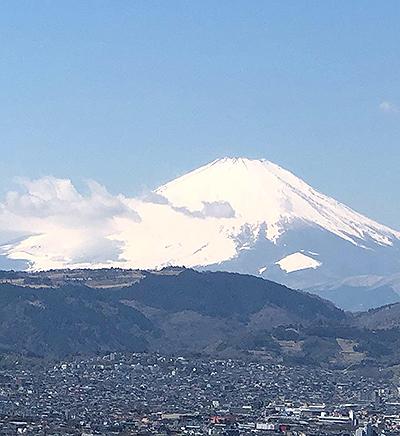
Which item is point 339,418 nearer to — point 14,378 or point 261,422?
point 261,422

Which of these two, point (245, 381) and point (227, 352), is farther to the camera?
point (227, 352)

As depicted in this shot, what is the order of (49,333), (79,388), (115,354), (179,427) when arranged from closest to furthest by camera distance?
1. (179,427)
2. (79,388)
3. (115,354)
4. (49,333)

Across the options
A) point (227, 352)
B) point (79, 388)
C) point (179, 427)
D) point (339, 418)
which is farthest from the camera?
point (227, 352)

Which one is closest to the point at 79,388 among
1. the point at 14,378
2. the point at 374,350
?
the point at 14,378

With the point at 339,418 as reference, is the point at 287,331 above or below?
above

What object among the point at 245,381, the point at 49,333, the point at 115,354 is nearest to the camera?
the point at 245,381

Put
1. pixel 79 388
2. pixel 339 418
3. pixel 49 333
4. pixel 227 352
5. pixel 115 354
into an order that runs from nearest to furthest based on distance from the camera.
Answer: pixel 339 418
pixel 79 388
pixel 115 354
pixel 227 352
pixel 49 333

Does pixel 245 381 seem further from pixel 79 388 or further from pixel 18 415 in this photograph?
pixel 18 415

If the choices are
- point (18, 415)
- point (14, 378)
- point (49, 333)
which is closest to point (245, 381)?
point (14, 378)

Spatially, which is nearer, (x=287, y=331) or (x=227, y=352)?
(x=227, y=352)
